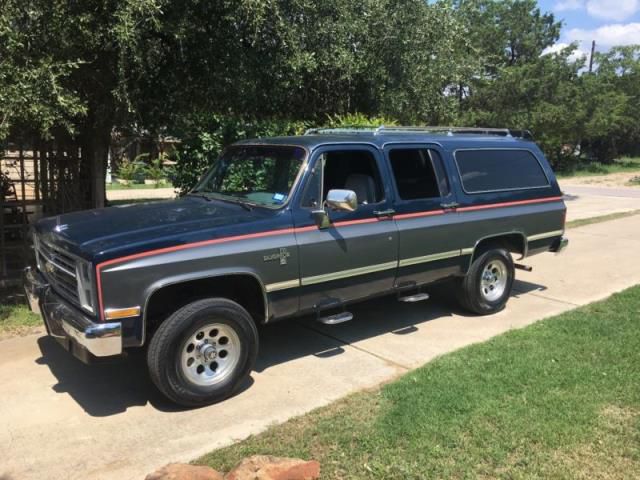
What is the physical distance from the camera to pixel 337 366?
5.14 meters

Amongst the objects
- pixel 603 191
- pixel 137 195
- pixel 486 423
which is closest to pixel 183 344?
pixel 486 423

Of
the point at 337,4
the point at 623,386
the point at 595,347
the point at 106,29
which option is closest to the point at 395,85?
the point at 337,4

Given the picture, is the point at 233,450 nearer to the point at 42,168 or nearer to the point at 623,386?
the point at 623,386

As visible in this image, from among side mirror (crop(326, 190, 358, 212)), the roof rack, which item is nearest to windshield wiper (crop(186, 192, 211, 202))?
side mirror (crop(326, 190, 358, 212))

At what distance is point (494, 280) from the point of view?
6.76 meters

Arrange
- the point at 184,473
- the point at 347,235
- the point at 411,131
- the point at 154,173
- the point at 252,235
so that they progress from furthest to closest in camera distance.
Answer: the point at 154,173 < the point at 411,131 < the point at 347,235 < the point at 252,235 < the point at 184,473

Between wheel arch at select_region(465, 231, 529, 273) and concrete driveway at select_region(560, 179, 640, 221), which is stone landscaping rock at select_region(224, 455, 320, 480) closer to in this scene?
wheel arch at select_region(465, 231, 529, 273)

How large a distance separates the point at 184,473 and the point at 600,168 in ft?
119

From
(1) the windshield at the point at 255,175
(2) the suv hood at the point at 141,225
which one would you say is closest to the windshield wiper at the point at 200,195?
(1) the windshield at the point at 255,175

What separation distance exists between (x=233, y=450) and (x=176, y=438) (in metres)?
0.46

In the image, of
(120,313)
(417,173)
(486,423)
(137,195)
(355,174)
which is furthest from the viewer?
(137,195)

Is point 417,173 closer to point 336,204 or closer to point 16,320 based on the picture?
point 336,204

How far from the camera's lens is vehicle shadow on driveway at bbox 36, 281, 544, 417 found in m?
4.50

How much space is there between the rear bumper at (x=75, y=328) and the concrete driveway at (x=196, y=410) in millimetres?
524
